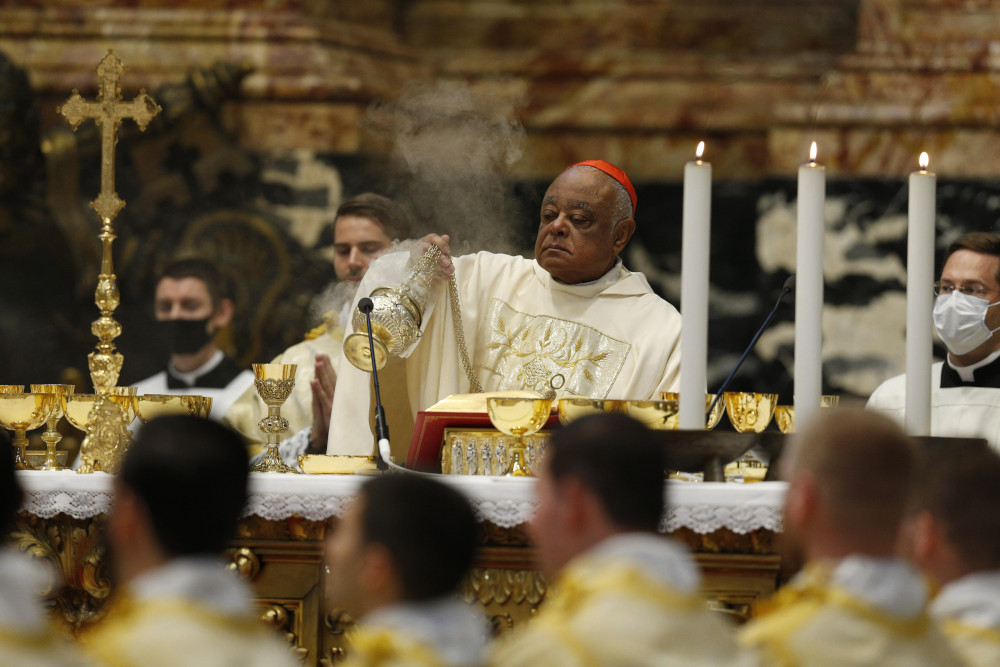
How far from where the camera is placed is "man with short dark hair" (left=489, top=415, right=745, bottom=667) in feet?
7.09

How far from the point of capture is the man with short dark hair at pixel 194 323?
7.42 m

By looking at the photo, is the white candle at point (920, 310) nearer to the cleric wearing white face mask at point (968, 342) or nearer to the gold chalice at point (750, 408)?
the gold chalice at point (750, 408)

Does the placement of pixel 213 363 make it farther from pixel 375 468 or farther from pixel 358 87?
pixel 375 468

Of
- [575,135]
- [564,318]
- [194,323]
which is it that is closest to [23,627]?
[564,318]

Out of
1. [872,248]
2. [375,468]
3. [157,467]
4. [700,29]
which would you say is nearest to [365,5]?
[700,29]

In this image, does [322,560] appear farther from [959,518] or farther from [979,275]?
[979,275]

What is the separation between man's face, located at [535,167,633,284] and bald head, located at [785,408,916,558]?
9.65 feet

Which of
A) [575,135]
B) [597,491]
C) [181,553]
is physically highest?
[575,135]

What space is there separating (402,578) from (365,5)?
5.93 m

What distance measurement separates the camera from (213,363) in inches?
293

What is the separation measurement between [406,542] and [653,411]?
1382mm

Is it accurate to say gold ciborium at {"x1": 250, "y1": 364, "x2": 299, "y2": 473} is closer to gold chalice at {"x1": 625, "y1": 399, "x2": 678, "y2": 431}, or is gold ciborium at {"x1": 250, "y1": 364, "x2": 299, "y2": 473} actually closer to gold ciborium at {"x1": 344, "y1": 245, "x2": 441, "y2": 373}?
gold ciborium at {"x1": 344, "y1": 245, "x2": 441, "y2": 373}

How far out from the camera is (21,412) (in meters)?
4.03

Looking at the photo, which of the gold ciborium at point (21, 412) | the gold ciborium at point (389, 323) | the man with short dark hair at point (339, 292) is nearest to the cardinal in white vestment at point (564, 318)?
the gold ciborium at point (389, 323)
